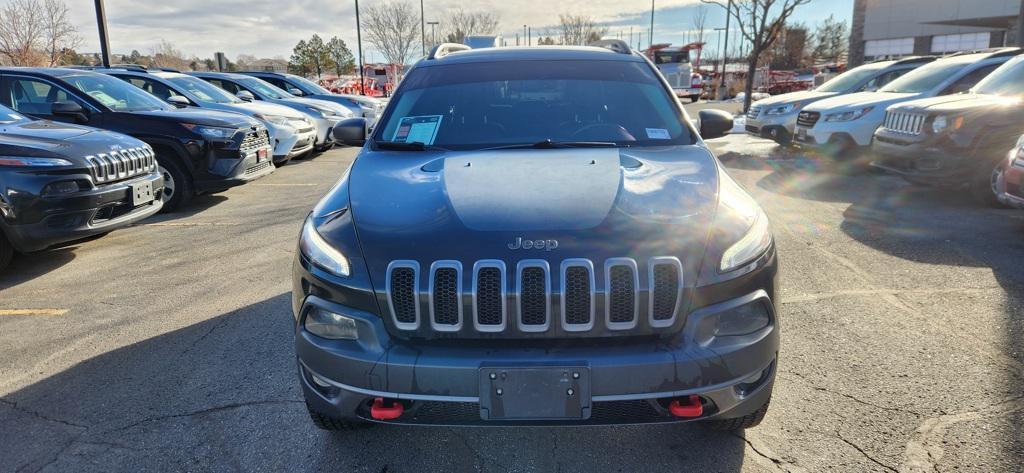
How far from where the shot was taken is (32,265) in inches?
→ 212

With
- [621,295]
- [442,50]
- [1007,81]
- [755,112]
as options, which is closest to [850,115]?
[1007,81]

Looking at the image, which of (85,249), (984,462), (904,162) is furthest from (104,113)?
(904,162)

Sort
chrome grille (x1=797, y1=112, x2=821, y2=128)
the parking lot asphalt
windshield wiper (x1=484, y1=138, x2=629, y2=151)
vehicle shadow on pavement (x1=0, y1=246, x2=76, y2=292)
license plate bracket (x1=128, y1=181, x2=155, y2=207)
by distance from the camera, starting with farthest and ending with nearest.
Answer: chrome grille (x1=797, y1=112, x2=821, y2=128)
license plate bracket (x1=128, y1=181, x2=155, y2=207)
vehicle shadow on pavement (x1=0, y1=246, x2=76, y2=292)
windshield wiper (x1=484, y1=138, x2=629, y2=151)
the parking lot asphalt

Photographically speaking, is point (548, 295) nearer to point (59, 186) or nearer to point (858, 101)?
point (59, 186)

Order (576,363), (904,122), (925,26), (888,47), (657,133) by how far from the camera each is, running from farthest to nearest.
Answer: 1. (888,47)
2. (925,26)
3. (904,122)
4. (657,133)
5. (576,363)

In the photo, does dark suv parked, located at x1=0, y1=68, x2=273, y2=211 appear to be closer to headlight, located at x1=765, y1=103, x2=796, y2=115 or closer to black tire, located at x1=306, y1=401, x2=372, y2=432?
black tire, located at x1=306, y1=401, x2=372, y2=432

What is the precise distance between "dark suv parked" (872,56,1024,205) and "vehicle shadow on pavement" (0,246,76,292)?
8693mm

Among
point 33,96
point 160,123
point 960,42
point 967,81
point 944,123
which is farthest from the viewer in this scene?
point 960,42

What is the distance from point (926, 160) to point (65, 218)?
8384 mm

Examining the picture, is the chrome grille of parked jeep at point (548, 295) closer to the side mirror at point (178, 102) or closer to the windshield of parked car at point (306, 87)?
the side mirror at point (178, 102)

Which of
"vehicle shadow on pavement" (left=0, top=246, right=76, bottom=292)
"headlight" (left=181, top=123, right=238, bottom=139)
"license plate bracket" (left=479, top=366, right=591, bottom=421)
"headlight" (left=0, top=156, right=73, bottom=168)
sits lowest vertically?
"vehicle shadow on pavement" (left=0, top=246, right=76, bottom=292)

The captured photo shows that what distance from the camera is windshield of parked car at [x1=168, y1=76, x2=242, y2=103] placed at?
10.1 meters

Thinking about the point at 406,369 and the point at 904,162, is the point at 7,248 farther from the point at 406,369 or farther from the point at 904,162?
the point at 904,162

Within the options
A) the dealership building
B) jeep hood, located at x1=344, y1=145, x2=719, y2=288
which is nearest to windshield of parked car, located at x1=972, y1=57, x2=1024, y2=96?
jeep hood, located at x1=344, y1=145, x2=719, y2=288
